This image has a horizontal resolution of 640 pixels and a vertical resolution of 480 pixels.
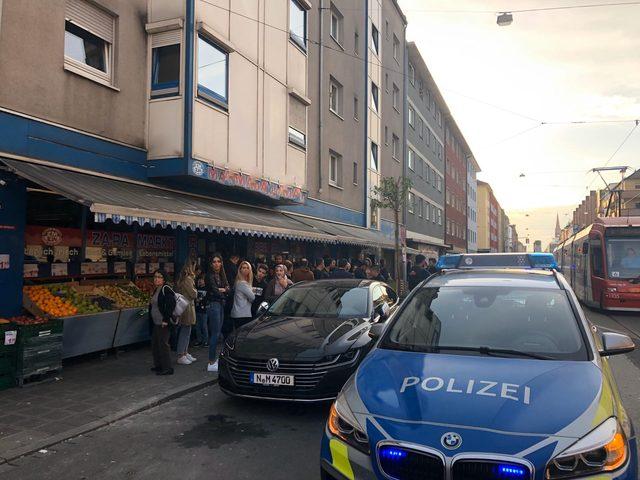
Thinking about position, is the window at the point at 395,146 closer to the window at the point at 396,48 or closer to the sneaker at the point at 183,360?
the window at the point at 396,48

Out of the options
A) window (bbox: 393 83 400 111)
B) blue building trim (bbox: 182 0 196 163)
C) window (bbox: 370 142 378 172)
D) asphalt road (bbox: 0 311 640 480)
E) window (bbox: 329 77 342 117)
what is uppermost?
window (bbox: 393 83 400 111)

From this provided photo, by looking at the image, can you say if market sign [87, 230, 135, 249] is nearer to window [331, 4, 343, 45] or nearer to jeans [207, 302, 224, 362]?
jeans [207, 302, 224, 362]

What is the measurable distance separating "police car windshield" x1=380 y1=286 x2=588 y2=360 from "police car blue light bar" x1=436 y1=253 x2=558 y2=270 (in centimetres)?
222

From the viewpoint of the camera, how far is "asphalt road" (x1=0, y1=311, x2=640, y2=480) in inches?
153

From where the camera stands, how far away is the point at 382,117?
26141mm

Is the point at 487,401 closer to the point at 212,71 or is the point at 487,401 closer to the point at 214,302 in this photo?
the point at 214,302

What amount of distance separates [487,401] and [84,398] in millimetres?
4991

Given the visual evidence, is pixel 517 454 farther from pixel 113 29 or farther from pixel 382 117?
pixel 382 117

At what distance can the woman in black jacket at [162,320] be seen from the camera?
6.82 meters

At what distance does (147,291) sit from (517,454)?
8.18m

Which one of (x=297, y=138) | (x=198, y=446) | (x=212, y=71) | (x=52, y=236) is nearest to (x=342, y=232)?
(x=297, y=138)

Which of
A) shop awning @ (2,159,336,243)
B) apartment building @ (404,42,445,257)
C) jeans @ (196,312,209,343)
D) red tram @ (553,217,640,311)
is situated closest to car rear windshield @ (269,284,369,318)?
shop awning @ (2,159,336,243)

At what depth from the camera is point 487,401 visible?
8.73ft

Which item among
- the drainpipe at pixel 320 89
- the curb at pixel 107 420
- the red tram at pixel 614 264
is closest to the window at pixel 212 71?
the curb at pixel 107 420
